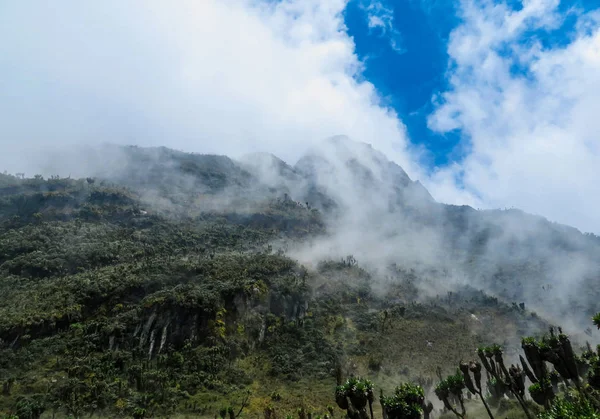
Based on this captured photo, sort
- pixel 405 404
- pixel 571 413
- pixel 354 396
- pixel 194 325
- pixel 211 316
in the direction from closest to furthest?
pixel 571 413 < pixel 354 396 < pixel 405 404 < pixel 194 325 < pixel 211 316

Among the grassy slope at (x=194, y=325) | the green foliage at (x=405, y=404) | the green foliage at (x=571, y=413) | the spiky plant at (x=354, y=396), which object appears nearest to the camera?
the green foliage at (x=571, y=413)

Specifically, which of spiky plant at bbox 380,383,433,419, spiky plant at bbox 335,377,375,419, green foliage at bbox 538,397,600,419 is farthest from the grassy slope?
green foliage at bbox 538,397,600,419

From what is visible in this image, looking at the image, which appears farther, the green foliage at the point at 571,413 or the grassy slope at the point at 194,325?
the grassy slope at the point at 194,325

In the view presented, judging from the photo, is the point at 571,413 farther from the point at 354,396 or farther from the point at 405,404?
the point at 354,396

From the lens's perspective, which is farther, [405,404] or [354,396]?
[405,404]

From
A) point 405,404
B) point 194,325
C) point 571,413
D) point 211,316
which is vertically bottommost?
point 405,404

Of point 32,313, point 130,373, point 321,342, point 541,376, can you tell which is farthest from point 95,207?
point 541,376

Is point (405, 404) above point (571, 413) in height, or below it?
below

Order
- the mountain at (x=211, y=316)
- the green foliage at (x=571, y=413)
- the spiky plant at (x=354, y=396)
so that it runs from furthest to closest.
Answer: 1. the mountain at (x=211, y=316)
2. the spiky plant at (x=354, y=396)
3. the green foliage at (x=571, y=413)

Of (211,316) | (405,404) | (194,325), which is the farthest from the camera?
(211,316)

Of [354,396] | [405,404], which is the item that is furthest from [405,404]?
[354,396]

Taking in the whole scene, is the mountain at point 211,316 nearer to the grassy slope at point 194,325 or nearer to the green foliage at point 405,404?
the grassy slope at point 194,325

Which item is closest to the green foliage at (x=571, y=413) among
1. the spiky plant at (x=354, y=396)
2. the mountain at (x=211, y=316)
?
the spiky plant at (x=354, y=396)

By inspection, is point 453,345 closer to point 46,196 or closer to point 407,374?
point 407,374
